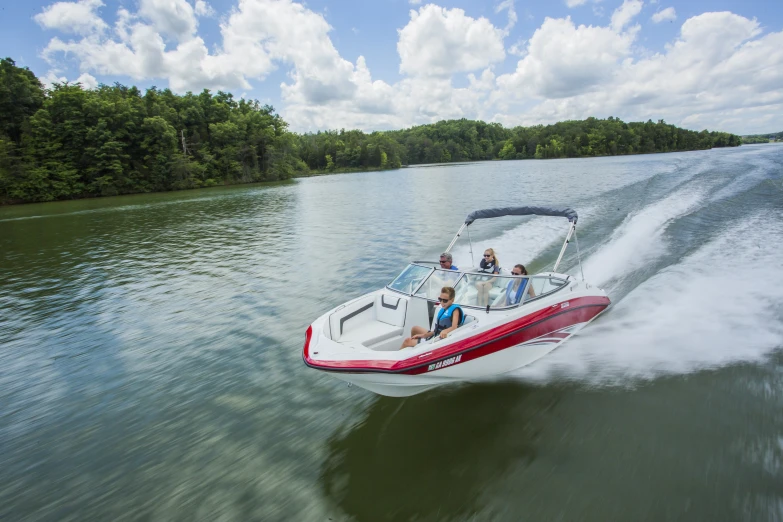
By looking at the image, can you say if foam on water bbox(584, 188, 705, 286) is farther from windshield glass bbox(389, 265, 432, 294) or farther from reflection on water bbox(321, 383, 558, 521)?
reflection on water bbox(321, 383, 558, 521)

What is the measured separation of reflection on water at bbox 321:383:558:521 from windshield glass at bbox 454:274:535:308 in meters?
1.27

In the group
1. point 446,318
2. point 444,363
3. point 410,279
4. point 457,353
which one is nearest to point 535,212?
point 410,279

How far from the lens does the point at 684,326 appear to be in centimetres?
776

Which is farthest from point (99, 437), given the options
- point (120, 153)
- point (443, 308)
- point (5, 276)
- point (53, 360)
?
point (120, 153)

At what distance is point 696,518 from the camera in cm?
394

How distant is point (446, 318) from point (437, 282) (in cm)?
115

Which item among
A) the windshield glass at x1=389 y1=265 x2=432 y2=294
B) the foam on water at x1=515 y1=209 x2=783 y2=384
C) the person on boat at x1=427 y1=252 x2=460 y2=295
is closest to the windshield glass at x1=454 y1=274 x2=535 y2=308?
the person on boat at x1=427 y1=252 x2=460 y2=295

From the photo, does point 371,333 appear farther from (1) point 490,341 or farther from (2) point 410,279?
(1) point 490,341

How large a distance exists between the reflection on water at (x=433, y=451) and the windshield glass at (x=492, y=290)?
4.15 feet

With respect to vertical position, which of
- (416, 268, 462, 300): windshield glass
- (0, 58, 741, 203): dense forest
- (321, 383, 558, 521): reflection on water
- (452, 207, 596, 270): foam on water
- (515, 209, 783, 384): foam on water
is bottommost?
(321, 383, 558, 521): reflection on water

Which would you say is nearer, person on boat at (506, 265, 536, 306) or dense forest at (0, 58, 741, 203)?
person on boat at (506, 265, 536, 306)

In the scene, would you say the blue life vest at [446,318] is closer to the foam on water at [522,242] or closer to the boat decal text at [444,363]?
the boat decal text at [444,363]

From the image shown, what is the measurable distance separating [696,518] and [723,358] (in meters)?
3.69

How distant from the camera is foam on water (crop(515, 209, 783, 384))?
21.7 ft
